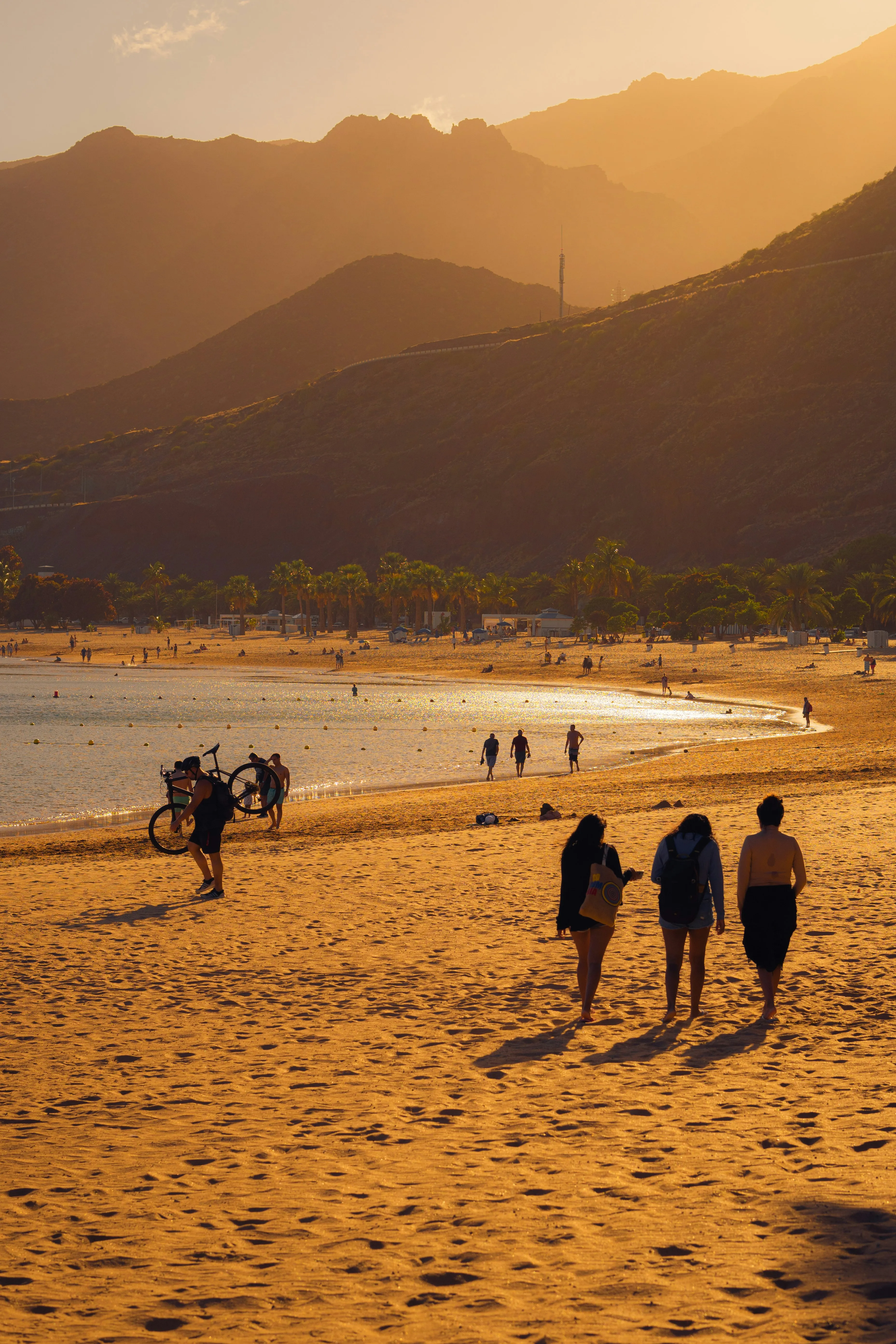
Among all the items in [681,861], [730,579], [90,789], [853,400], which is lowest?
[90,789]

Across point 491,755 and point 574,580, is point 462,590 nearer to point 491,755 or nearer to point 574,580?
point 574,580

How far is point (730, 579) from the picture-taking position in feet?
340

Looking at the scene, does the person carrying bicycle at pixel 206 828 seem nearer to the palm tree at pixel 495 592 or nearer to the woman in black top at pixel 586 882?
the woman in black top at pixel 586 882

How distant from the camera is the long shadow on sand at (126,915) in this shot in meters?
11.5

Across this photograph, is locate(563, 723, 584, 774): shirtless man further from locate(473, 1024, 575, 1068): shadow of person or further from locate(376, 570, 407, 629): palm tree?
locate(376, 570, 407, 629): palm tree

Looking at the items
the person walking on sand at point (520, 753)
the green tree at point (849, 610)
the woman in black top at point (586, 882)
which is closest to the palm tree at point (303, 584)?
the green tree at point (849, 610)

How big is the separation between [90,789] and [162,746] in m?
9.76

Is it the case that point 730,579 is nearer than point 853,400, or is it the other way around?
point 730,579

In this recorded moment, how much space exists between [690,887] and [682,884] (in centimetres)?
6

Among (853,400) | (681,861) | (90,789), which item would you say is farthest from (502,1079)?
(853,400)

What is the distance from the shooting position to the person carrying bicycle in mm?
12164

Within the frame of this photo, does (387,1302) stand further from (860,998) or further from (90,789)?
(90,789)

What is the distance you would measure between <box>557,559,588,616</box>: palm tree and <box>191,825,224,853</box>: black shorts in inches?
3802

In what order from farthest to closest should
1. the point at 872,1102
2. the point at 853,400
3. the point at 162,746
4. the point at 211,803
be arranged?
the point at 853,400, the point at 162,746, the point at 211,803, the point at 872,1102
